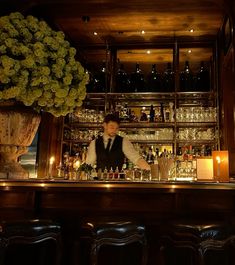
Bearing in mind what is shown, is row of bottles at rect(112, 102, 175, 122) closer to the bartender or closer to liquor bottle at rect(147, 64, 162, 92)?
liquor bottle at rect(147, 64, 162, 92)

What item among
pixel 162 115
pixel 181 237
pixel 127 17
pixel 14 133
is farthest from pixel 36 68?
pixel 162 115

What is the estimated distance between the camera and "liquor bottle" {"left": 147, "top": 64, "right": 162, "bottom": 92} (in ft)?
16.3

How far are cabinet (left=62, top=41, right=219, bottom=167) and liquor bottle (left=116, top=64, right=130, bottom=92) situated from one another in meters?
0.16

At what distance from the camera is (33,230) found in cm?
164

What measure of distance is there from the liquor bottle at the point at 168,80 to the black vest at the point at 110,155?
1.76 m

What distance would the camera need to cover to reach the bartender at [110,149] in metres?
3.37

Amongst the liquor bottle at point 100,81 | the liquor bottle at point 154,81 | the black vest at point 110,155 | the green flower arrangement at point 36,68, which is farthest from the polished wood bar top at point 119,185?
the liquor bottle at point 154,81

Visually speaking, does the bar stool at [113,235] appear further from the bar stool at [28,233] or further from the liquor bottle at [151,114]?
Result: the liquor bottle at [151,114]

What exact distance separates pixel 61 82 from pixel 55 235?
Result: 962 millimetres

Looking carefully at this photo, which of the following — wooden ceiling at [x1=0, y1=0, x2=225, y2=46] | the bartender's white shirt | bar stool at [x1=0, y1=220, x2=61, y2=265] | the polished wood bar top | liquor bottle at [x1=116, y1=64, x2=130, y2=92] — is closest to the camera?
bar stool at [x1=0, y1=220, x2=61, y2=265]

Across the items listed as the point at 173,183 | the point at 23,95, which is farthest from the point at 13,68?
the point at 173,183

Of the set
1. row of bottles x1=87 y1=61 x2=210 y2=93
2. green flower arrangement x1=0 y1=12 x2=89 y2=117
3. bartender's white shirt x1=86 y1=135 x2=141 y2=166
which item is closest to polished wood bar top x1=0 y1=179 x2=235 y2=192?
green flower arrangement x1=0 y1=12 x2=89 y2=117

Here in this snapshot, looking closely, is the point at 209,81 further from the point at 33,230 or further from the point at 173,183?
the point at 33,230

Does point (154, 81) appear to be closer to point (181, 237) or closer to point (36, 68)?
point (36, 68)
